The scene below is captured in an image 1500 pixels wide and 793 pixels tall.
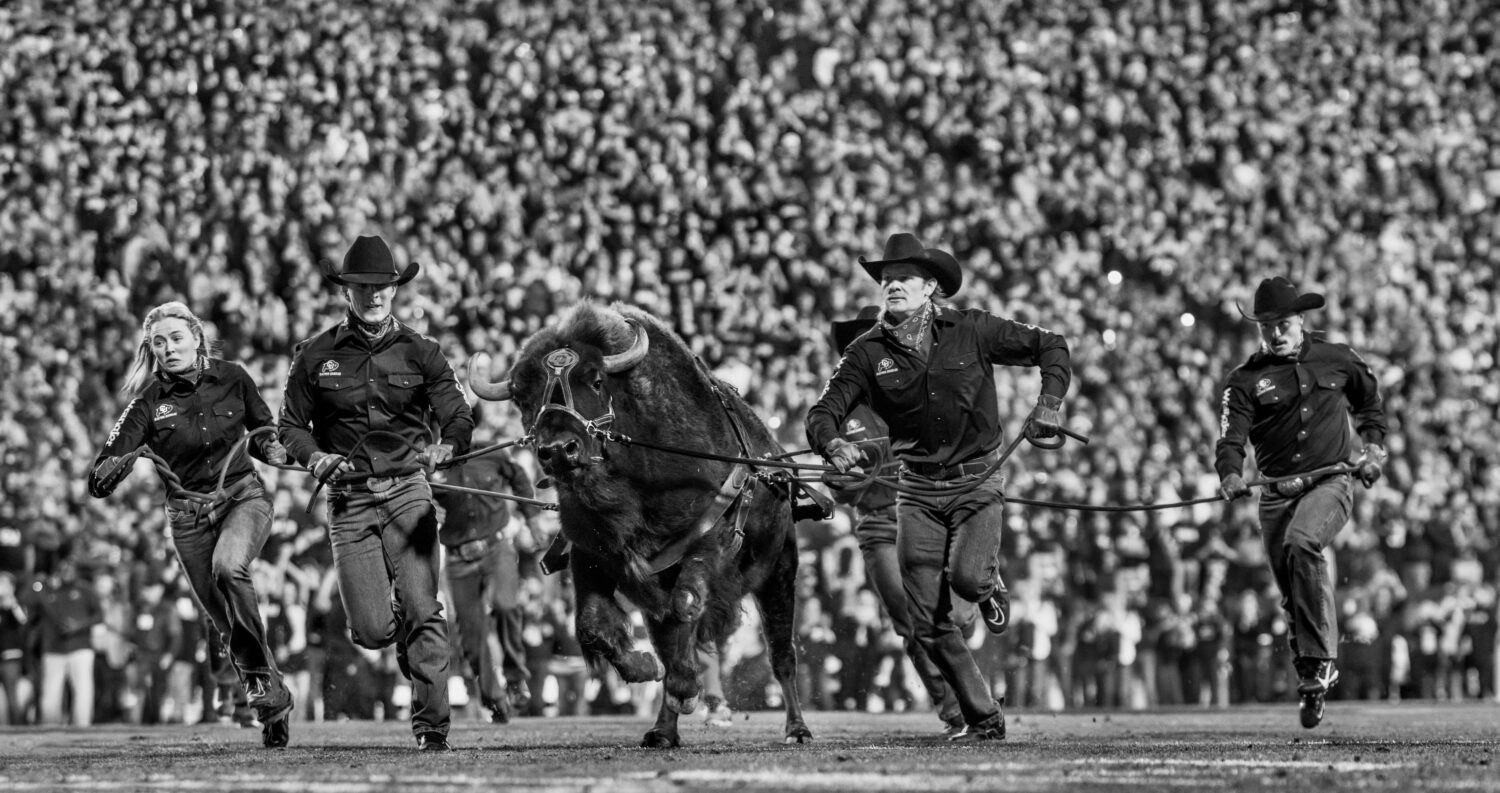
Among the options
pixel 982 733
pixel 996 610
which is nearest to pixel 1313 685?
pixel 996 610

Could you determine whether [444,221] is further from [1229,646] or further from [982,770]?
[982,770]

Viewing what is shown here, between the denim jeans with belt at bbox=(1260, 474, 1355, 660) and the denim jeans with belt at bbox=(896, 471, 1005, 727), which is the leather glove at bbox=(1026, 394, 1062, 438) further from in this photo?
the denim jeans with belt at bbox=(1260, 474, 1355, 660)

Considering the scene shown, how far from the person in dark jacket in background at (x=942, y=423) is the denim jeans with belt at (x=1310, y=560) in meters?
1.94

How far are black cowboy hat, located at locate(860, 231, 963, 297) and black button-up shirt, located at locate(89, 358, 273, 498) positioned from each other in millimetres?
3290

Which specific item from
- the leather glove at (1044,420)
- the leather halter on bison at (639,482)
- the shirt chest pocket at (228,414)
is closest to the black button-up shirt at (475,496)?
the shirt chest pocket at (228,414)

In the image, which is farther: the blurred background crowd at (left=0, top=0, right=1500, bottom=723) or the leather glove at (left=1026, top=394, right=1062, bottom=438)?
the blurred background crowd at (left=0, top=0, right=1500, bottom=723)

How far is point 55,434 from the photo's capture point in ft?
60.0

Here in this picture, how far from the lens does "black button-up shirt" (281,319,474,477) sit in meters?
9.63

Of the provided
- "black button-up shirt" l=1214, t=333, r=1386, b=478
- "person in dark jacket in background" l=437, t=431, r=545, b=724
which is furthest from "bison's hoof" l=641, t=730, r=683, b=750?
"person in dark jacket in background" l=437, t=431, r=545, b=724

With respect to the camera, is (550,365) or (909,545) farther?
(909,545)

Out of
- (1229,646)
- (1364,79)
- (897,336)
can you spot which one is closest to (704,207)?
(1229,646)

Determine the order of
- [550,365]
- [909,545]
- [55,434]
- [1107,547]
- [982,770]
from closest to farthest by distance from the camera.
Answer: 1. [982,770]
2. [550,365]
3. [909,545]
4. [55,434]
5. [1107,547]

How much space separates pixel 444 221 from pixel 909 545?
12490 millimetres

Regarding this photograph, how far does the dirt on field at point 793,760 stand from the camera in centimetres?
702
